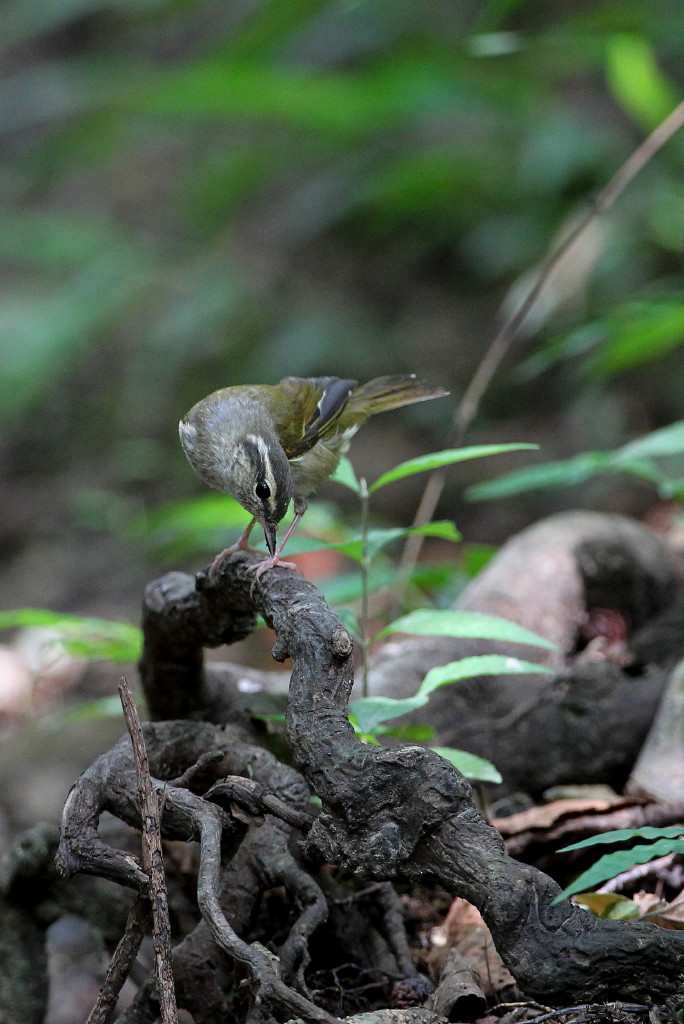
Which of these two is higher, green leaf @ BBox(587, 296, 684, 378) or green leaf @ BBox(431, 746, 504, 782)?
green leaf @ BBox(587, 296, 684, 378)

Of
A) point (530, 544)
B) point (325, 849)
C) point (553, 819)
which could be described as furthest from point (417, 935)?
point (530, 544)

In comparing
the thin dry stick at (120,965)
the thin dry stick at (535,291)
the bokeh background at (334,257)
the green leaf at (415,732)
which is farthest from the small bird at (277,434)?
the bokeh background at (334,257)

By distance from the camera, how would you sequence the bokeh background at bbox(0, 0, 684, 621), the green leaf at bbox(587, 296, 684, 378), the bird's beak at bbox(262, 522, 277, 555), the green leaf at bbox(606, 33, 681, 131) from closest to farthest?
1. the bird's beak at bbox(262, 522, 277, 555)
2. the green leaf at bbox(587, 296, 684, 378)
3. the green leaf at bbox(606, 33, 681, 131)
4. the bokeh background at bbox(0, 0, 684, 621)

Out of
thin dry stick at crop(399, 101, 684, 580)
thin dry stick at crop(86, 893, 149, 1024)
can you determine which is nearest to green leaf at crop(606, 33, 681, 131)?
thin dry stick at crop(399, 101, 684, 580)

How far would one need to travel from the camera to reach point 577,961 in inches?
52.1

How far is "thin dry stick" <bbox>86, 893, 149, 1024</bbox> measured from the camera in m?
1.40

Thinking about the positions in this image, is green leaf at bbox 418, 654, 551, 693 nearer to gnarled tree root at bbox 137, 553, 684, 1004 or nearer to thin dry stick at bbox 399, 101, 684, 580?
gnarled tree root at bbox 137, 553, 684, 1004

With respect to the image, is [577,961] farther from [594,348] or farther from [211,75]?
[211,75]

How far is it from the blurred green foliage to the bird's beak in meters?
3.61

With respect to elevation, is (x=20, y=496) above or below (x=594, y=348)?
below

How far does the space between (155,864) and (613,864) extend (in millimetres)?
680

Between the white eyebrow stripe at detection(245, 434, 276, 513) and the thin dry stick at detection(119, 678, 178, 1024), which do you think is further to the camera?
the white eyebrow stripe at detection(245, 434, 276, 513)

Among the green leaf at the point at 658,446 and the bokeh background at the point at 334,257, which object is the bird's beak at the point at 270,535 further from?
the bokeh background at the point at 334,257

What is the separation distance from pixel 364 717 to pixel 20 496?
8.99 m
